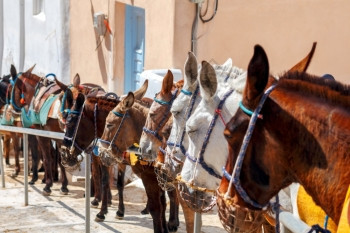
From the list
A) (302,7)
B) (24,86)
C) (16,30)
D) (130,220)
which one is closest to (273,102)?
(130,220)

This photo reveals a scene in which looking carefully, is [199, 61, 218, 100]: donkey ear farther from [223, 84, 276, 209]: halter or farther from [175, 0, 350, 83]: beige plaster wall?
[175, 0, 350, 83]: beige plaster wall

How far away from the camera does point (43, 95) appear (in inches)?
436

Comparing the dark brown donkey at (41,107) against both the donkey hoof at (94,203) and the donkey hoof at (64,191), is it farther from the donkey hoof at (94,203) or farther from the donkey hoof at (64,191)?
the donkey hoof at (94,203)

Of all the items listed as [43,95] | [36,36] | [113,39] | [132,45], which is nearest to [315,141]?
[43,95]

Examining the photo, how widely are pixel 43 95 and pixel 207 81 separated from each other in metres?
7.34

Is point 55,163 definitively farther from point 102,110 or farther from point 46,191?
point 102,110

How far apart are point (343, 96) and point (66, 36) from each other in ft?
Answer: 42.2

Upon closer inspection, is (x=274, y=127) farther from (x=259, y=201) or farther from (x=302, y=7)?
(x=302, y=7)

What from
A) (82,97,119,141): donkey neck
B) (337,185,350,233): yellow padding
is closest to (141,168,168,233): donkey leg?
(82,97,119,141): donkey neck

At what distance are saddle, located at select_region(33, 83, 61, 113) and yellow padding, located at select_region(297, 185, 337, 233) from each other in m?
8.06

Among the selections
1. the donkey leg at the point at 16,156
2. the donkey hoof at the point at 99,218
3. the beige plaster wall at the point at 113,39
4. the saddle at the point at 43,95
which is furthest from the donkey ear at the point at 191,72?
the donkey leg at the point at 16,156

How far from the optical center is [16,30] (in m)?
18.3

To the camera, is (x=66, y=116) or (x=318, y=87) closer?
(x=318, y=87)

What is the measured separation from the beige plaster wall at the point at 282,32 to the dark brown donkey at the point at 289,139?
22.9 ft
